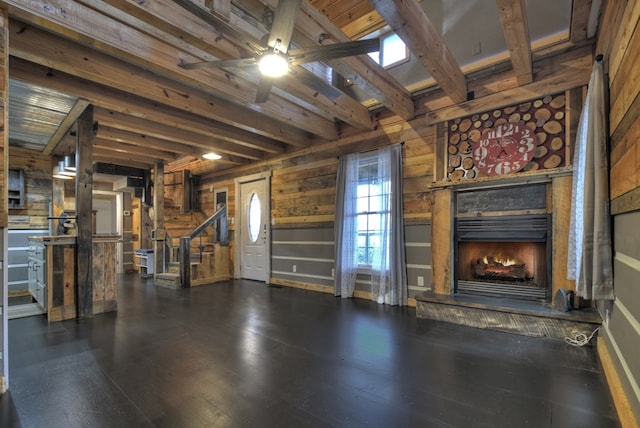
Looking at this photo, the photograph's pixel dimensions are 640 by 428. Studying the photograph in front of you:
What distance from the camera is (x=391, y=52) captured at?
14.2 ft

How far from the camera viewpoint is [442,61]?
2.94 metres

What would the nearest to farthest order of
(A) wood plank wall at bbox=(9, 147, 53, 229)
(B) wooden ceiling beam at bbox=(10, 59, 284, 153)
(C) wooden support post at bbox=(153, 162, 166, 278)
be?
(B) wooden ceiling beam at bbox=(10, 59, 284, 153) < (A) wood plank wall at bbox=(9, 147, 53, 229) < (C) wooden support post at bbox=(153, 162, 166, 278)

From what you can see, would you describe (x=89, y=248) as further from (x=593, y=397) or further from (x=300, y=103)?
(x=593, y=397)

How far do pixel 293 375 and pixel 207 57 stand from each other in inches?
114

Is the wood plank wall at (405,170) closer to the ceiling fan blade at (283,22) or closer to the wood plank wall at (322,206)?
the wood plank wall at (322,206)

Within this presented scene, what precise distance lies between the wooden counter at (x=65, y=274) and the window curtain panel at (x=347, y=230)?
120 inches

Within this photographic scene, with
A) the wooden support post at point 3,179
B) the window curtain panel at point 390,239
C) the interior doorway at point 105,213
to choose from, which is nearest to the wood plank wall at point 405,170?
the window curtain panel at point 390,239

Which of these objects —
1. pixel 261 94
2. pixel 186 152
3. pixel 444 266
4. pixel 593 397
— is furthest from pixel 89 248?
pixel 593 397

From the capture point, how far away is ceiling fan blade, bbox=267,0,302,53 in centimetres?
181

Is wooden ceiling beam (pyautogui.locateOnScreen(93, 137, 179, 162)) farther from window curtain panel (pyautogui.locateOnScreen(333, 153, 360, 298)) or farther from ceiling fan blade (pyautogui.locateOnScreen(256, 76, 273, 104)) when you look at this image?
ceiling fan blade (pyautogui.locateOnScreen(256, 76, 273, 104))

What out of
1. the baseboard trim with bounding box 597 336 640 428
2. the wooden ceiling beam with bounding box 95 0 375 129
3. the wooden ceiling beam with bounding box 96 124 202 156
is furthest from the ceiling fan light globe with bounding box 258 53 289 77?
the wooden ceiling beam with bounding box 96 124 202 156

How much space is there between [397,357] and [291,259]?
3.43 metres

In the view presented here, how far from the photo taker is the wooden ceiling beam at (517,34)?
2.22m

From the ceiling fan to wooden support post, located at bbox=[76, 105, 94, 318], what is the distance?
2462 mm
